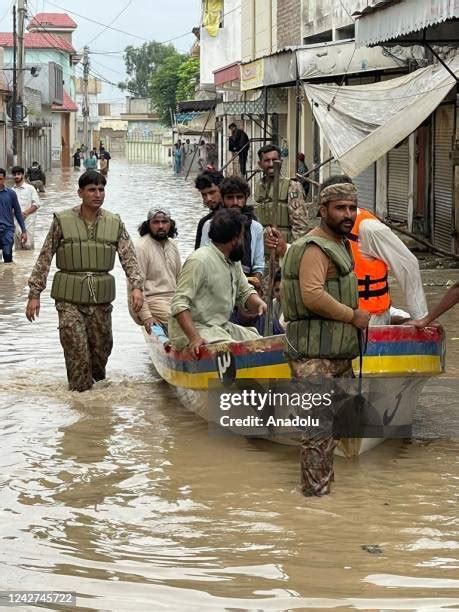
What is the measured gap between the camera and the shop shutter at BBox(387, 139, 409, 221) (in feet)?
74.5

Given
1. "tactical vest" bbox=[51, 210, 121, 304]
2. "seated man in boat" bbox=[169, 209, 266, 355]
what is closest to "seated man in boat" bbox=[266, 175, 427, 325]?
"seated man in boat" bbox=[169, 209, 266, 355]

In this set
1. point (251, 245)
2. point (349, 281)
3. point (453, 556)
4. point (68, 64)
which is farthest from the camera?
point (68, 64)

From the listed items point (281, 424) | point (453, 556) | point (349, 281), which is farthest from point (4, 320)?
point (453, 556)

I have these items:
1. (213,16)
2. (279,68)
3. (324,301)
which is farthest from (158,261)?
(213,16)

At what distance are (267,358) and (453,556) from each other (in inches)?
84.6

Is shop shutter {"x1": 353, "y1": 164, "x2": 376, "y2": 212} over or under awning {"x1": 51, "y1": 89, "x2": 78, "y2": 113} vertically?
under

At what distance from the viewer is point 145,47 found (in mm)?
154875

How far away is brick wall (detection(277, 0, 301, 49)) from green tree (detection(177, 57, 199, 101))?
40.7m

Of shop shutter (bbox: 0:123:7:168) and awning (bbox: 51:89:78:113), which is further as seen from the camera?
awning (bbox: 51:89:78:113)

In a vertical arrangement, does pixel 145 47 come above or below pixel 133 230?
above

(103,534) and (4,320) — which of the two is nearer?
(103,534)

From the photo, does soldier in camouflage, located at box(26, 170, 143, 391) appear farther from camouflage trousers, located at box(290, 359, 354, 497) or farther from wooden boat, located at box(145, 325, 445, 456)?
camouflage trousers, located at box(290, 359, 354, 497)

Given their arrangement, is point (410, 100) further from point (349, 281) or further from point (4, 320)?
point (349, 281)

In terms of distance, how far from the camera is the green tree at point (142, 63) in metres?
153
